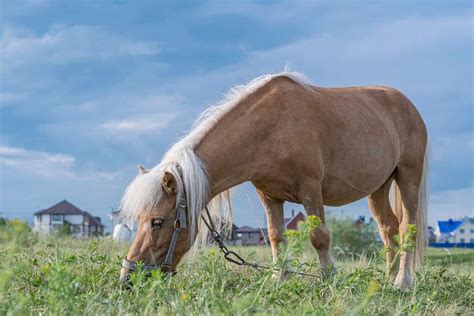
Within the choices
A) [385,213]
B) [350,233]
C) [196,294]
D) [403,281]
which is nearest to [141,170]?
[196,294]

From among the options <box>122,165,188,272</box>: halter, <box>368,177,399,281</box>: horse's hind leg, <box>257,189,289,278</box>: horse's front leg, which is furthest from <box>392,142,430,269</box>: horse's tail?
<box>122,165,188,272</box>: halter

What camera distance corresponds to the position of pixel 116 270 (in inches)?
227

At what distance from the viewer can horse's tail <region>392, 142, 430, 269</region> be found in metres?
8.05

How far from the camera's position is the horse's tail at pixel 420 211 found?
805cm

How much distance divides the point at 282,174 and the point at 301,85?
1076mm

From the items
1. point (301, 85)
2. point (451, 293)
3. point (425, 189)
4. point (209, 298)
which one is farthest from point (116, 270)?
point (425, 189)

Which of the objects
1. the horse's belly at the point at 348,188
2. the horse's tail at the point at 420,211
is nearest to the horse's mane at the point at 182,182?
the horse's belly at the point at 348,188

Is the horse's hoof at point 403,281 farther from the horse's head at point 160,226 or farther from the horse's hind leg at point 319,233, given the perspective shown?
the horse's head at point 160,226

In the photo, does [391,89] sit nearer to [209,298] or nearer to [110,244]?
[209,298]

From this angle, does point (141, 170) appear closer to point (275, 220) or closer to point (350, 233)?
point (275, 220)

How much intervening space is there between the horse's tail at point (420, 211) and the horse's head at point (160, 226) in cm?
344

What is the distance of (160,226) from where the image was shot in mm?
5559

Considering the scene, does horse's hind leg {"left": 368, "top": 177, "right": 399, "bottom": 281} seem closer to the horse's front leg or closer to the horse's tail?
the horse's tail

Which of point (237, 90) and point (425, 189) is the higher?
point (237, 90)
